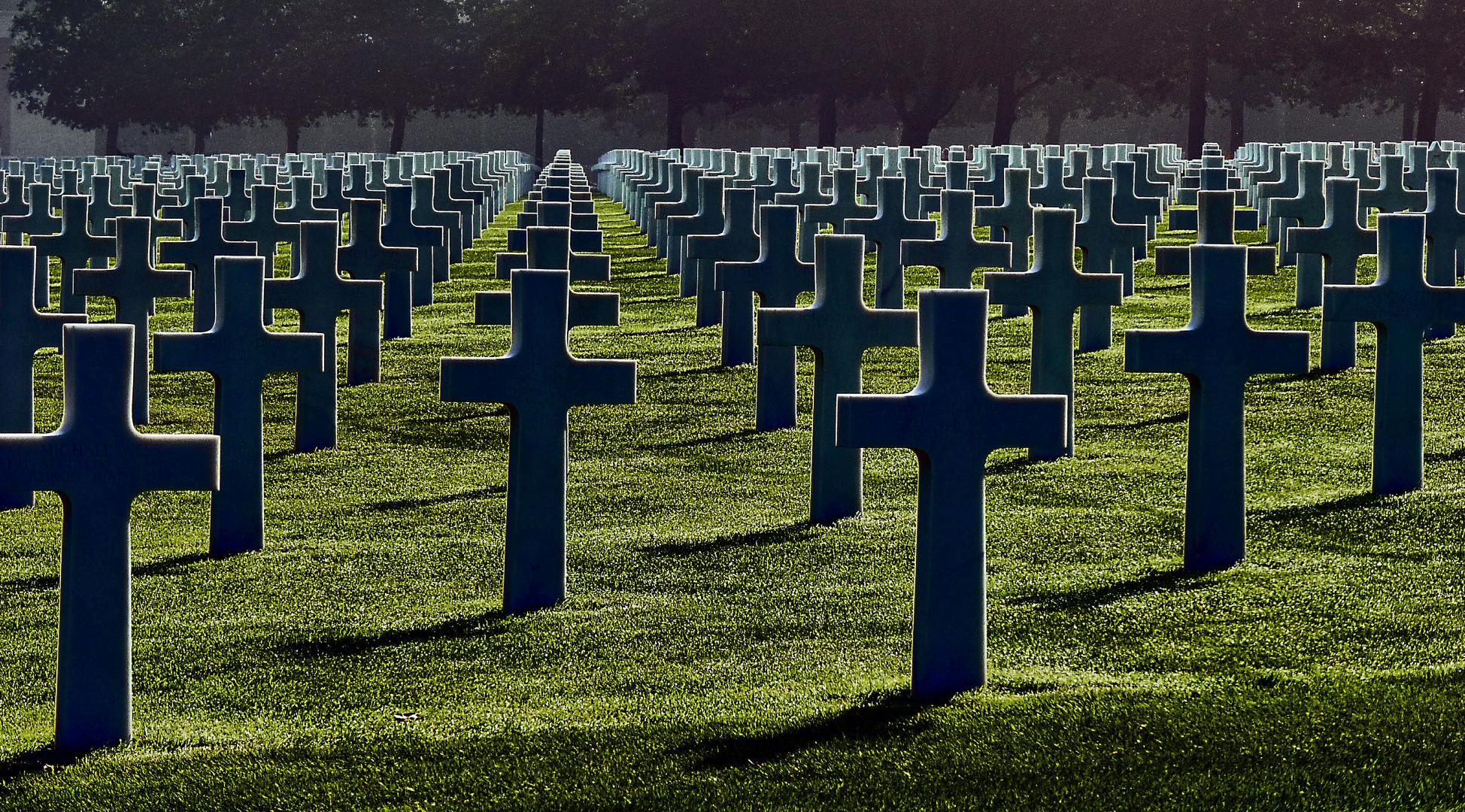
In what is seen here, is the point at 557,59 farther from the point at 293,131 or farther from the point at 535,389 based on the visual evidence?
the point at 535,389

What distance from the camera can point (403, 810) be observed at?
3.58 m

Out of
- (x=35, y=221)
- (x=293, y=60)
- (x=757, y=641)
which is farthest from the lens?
(x=293, y=60)

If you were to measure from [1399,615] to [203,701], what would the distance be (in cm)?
293

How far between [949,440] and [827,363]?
2086mm

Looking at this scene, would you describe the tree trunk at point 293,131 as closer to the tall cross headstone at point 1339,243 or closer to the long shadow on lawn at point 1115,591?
the tall cross headstone at point 1339,243

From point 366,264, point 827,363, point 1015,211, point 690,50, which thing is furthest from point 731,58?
point 827,363

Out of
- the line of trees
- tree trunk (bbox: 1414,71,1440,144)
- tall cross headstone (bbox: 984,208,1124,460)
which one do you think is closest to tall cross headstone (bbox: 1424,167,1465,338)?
tall cross headstone (bbox: 984,208,1124,460)

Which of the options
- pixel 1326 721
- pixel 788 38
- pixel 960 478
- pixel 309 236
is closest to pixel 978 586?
pixel 960 478

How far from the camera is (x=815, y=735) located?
156 inches

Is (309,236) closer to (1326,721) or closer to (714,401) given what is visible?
(714,401)

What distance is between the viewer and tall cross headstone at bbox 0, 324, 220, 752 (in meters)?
3.77

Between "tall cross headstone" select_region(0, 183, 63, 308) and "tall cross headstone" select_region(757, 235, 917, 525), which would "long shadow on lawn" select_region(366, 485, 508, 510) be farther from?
"tall cross headstone" select_region(0, 183, 63, 308)

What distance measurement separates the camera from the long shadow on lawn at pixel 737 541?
5984mm

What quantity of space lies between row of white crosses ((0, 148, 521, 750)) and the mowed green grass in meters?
0.16
